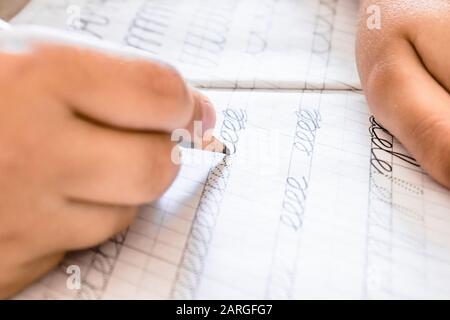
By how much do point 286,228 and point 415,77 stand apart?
15 centimetres

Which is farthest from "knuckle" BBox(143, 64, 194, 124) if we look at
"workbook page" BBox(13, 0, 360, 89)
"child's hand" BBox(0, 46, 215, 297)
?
"workbook page" BBox(13, 0, 360, 89)

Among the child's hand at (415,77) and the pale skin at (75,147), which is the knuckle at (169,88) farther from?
the child's hand at (415,77)

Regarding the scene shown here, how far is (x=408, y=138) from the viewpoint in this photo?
381mm

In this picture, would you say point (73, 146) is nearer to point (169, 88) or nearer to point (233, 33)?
point (169, 88)

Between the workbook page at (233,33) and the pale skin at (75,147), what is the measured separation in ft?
0.47

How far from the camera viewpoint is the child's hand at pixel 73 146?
28cm

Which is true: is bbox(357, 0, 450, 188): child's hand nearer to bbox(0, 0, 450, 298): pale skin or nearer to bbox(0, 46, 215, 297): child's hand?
bbox(0, 0, 450, 298): pale skin

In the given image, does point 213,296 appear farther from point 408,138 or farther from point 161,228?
point 408,138

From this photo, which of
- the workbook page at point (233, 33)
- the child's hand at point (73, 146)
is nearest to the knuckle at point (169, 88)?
the child's hand at point (73, 146)

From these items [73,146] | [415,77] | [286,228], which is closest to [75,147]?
[73,146]

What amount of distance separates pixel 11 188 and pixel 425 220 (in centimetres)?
27

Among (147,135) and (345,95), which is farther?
(345,95)

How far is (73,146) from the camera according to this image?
286 mm

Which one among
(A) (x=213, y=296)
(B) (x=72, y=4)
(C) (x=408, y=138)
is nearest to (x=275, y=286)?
(A) (x=213, y=296)
